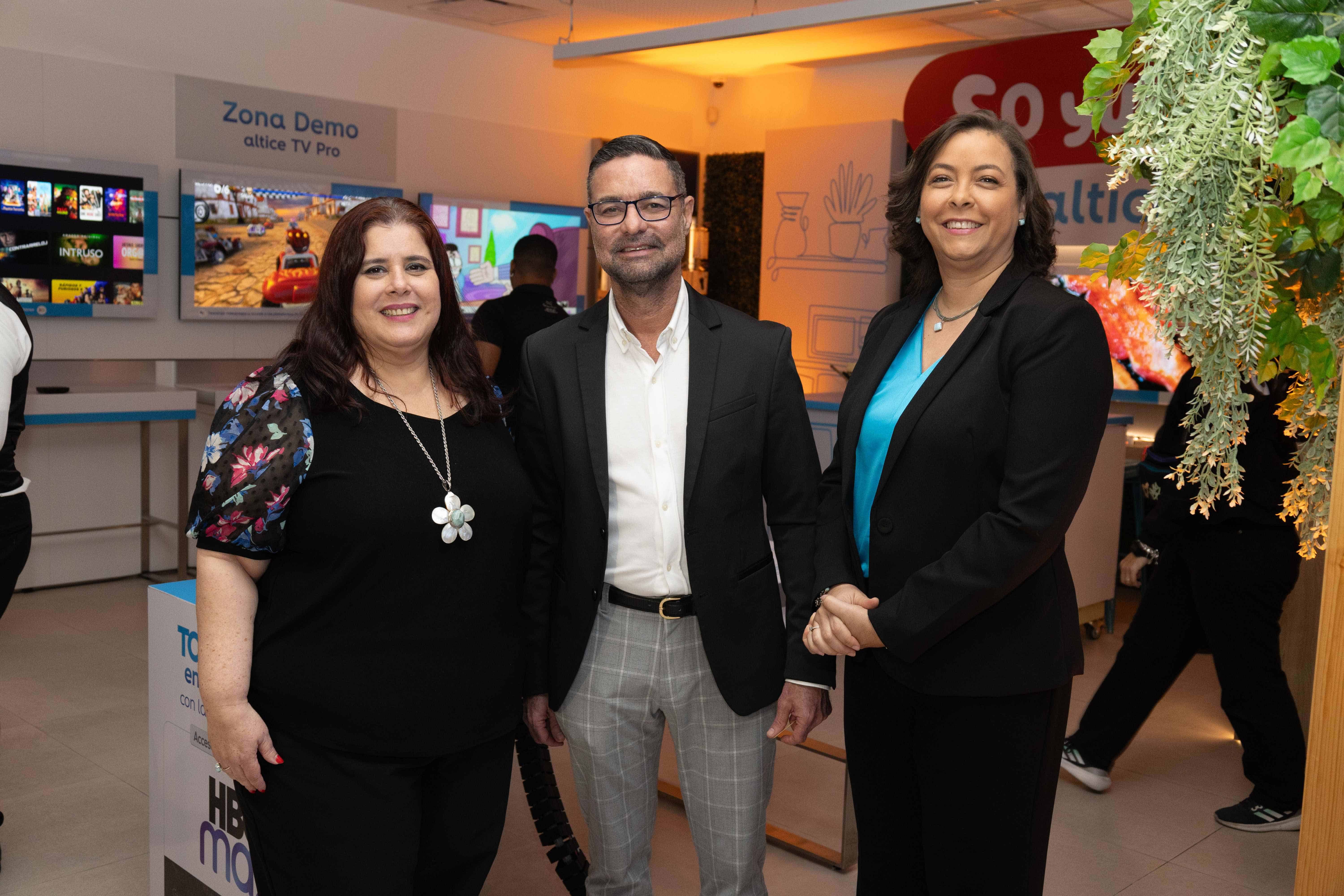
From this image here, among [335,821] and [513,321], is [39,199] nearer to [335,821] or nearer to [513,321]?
[513,321]

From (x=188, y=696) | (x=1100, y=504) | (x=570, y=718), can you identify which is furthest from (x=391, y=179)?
(x=570, y=718)

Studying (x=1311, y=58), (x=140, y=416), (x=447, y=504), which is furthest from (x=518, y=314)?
(x=1311, y=58)

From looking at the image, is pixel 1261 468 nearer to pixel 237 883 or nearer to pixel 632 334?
pixel 632 334

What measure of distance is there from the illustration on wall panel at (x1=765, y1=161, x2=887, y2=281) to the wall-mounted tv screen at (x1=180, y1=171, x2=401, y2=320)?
10.00ft

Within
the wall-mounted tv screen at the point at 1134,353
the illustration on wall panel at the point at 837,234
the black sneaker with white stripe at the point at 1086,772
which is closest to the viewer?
the black sneaker with white stripe at the point at 1086,772

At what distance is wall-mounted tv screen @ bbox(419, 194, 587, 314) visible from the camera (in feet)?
23.9

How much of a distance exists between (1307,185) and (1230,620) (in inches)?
112

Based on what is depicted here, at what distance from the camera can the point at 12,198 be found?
550cm

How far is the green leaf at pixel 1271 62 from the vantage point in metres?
1.01

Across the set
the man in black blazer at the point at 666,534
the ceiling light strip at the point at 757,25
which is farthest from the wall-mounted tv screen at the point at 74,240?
the man in black blazer at the point at 666,534

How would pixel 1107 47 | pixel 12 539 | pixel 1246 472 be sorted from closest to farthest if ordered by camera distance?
pixel 1107 47 → pixel 12 539 → pixel 1246 472

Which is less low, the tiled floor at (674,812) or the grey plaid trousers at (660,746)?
the grey plaid trousers at (660,746)

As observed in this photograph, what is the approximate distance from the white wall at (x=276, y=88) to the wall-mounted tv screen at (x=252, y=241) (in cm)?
11

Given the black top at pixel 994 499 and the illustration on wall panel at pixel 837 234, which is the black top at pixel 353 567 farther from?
the illustration on wall panel at pixel 837 234
